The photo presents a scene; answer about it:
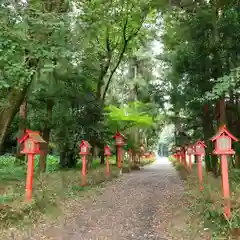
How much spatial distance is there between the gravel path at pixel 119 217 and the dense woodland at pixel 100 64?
323 cm

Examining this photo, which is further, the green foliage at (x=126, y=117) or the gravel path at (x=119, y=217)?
the green foliage at (x=126, y=117)

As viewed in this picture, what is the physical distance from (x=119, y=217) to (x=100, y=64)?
10.3 m

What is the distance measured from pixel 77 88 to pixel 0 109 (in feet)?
18.8

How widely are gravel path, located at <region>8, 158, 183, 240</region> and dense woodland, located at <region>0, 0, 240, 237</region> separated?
127 inches

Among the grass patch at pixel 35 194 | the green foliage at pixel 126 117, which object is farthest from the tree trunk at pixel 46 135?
the green foliage at pixel 126 117

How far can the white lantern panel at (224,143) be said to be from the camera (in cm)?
714

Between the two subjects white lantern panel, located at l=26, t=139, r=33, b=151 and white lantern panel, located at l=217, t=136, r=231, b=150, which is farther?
white lantern panel, located at l=26, t=139, r=33, b=151

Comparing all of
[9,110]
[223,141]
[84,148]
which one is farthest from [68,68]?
[223,141]

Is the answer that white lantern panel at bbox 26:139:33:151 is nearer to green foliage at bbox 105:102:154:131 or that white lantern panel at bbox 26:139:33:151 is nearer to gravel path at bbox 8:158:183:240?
gravel path at bbox 8:158:183:240

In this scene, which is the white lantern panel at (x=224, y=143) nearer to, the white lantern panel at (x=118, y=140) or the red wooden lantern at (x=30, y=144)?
the red wooden lantern at (x=30, y=144)

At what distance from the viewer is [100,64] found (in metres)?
17.0

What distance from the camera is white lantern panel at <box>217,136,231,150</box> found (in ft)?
23.4

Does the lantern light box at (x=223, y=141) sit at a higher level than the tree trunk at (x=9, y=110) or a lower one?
lower

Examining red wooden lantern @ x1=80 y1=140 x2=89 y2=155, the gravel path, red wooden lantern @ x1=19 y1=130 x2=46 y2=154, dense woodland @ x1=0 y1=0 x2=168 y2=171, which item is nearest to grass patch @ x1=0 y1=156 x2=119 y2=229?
the gravel path
